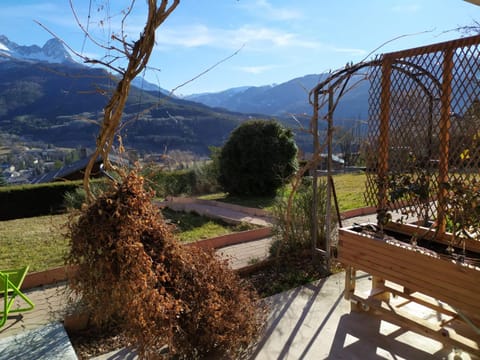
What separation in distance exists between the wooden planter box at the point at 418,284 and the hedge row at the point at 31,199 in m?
8.97

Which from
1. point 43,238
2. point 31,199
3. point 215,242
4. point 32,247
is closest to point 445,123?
point 215,242

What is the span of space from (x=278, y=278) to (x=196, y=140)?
25.2 meters

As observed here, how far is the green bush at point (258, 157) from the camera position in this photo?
30.2ft

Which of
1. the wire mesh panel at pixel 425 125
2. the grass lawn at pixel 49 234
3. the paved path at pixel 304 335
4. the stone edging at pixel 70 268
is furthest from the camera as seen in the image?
the grass lawn at pixel 49 234

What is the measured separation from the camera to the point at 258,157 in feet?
30.4

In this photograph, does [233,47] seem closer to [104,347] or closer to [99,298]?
[99,298]

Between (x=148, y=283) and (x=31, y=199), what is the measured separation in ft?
32.9

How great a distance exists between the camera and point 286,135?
9.47 metres

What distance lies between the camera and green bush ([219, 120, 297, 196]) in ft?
30.2

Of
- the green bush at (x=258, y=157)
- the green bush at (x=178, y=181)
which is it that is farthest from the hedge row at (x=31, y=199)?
the green bush at (x=258, y=157)

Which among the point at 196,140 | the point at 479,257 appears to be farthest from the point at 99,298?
the point at 196,140

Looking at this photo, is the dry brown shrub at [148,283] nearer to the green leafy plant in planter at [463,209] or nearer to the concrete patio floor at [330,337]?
the concrete patio floor at [330,337]

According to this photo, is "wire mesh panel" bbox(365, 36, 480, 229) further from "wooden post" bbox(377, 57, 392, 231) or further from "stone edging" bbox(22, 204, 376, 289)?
"stone edging" bbox(22, 204, 376, 289)

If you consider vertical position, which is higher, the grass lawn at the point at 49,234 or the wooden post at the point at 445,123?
the wooden post at the point at 445,123
